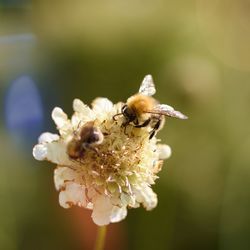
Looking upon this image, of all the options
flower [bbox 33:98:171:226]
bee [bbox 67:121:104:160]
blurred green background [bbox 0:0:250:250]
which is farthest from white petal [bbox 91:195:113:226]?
blurred green background [bbox 0:0:250:250]

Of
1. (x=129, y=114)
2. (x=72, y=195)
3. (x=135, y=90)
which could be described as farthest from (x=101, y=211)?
(x=135, y=90)

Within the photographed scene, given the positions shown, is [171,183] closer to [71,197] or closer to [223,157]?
[223,157]

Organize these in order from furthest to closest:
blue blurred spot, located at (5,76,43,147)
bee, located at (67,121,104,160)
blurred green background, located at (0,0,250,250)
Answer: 1. blue blurred spot, located at (5,76,43,147)
2. blurred green background, located at (0,0,250,250)
3. bee, located at (67,121,104,160)

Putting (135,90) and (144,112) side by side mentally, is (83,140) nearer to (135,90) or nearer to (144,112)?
(144,112)

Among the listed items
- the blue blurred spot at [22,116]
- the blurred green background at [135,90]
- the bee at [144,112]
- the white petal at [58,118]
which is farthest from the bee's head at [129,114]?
the blue blurred spot at [22,116]

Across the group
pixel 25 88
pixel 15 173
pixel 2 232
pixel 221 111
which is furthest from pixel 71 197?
pixel 221 111

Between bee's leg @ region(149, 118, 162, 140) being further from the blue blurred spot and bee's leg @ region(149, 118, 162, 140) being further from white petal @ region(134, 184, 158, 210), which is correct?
the blue blurred spot
